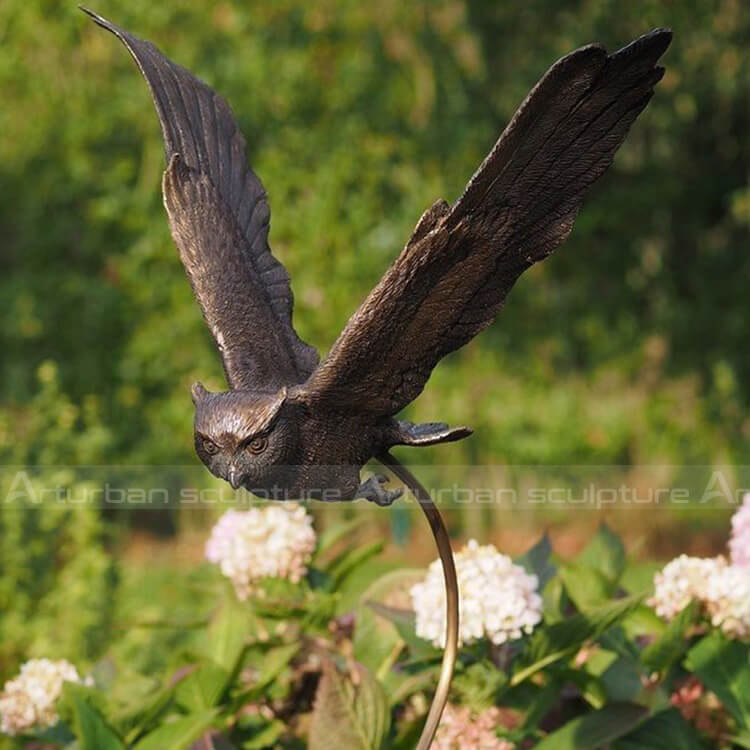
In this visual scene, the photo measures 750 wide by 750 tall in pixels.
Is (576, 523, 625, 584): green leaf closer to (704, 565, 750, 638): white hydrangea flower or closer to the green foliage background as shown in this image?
(704, 565, 750, 638): white hydrangea flower

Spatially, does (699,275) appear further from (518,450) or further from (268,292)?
(268,292)

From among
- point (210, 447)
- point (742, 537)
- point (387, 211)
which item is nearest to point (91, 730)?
point (210, 447)

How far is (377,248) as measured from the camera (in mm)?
5340

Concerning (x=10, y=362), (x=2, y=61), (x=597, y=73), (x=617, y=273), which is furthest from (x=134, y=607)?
(x=597, y=73)

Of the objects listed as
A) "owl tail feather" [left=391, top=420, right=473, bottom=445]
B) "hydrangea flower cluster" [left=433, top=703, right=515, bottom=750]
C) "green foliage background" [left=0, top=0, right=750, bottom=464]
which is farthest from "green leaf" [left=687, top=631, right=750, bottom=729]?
"green foliage background" [left=0, top=0, right=750, bottom=464]

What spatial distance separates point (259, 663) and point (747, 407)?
4.23m

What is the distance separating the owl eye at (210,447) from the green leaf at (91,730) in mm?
698

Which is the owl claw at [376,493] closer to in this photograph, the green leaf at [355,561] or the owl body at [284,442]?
the owl body at [284,442]

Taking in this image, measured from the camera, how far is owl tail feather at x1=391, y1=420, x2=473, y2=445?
156 centimetres

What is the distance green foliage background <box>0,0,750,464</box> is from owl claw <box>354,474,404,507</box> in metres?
3.56

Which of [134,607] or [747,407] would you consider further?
[747,407]

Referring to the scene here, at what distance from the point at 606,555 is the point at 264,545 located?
2.22ft

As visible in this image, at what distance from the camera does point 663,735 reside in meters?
2.03

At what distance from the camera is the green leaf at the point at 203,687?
6.97 ft
